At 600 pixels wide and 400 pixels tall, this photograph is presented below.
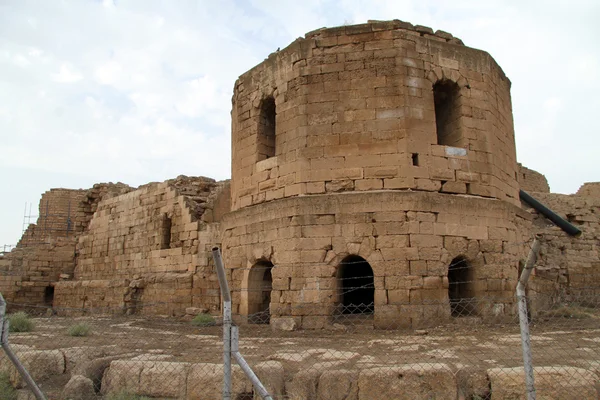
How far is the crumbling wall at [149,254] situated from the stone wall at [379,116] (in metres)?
4.46

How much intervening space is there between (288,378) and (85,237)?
16043 millimetres

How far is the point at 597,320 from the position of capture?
35.2ft

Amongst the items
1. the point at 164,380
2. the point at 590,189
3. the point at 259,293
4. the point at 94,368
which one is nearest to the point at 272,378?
the point at 164,380

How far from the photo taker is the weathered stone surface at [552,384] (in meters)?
5.07

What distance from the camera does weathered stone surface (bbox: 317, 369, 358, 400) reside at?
5.39 metres

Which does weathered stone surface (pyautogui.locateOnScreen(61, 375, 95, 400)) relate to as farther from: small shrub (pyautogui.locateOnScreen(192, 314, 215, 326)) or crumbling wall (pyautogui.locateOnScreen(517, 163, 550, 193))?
crumbling wall (pyautogui.locateOnScreen(517, 163, 550, 193))

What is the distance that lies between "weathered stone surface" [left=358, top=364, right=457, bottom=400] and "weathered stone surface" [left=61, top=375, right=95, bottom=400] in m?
3.13

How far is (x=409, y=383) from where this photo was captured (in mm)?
5285

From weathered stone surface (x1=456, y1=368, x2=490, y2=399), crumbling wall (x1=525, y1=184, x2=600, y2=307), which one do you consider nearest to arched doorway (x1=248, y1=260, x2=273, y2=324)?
weathered stone surface (x1=456, y1=368, x2=490, y2=399)

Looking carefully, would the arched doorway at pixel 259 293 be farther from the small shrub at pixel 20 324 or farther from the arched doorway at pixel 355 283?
the small shrub at pixel 20 324

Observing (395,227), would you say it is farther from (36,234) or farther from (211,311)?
(36,234)

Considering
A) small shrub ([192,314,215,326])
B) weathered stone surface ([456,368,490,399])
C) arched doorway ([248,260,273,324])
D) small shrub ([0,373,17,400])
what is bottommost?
small shrub ([0,373,17,400])

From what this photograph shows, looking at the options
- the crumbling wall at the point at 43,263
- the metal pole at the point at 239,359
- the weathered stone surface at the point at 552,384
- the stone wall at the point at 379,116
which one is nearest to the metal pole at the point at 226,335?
the metal pole at the point at 239,359

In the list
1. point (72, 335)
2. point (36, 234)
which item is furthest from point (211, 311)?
point (36, 234)
